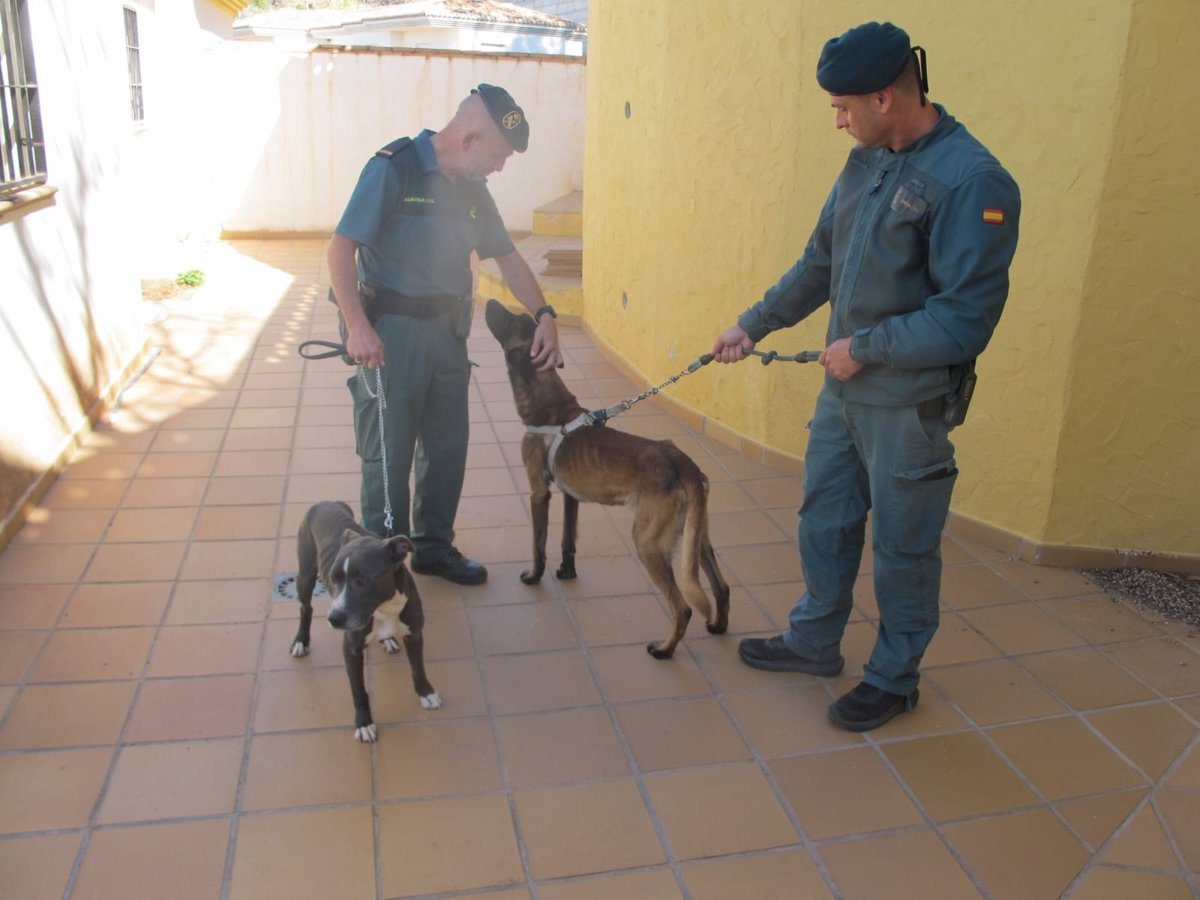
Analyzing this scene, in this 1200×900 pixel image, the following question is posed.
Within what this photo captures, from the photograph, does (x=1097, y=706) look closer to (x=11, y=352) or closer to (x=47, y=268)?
(x=11, y=352)

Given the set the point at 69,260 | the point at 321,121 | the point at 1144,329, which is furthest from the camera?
the point at 321,121

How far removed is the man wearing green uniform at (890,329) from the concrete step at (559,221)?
7.79 m

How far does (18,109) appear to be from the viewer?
507 cm

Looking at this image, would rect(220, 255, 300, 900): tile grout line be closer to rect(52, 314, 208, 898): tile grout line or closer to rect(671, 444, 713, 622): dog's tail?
rect(52, 314, 208, 898): tile grout line

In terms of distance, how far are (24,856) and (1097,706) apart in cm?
330

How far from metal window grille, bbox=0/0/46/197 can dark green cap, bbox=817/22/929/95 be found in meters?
4.00

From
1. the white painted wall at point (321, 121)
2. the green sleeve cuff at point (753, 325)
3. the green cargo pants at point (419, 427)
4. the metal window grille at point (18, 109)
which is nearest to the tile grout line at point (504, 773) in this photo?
the green cargo pants at point (419, 427)

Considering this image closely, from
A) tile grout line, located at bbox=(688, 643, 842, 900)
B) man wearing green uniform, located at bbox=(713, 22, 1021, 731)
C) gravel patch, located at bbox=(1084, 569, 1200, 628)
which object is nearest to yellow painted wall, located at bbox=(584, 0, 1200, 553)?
gravel patch, located at bbox=(1084, 569, 1200, 628)

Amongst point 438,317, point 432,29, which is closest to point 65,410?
point 438,317

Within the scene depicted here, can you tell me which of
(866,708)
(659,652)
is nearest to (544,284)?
(659,652)

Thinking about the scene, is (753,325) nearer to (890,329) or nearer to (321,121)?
(890,329)

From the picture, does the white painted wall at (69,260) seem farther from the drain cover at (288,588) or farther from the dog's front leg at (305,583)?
the dog's front leg at (305,583)

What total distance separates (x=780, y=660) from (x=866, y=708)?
0.40 meters

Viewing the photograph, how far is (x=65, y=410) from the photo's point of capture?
5.27 meters
